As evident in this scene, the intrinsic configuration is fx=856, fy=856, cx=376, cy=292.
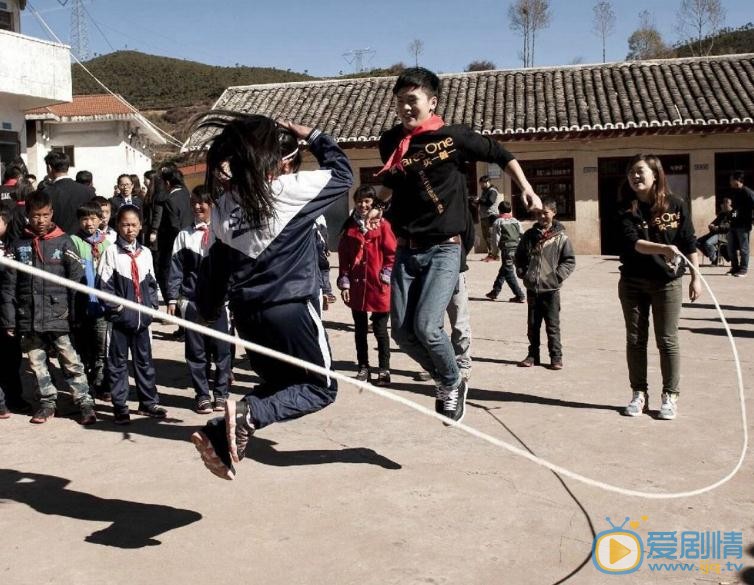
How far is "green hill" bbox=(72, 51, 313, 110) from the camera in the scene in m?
76.9

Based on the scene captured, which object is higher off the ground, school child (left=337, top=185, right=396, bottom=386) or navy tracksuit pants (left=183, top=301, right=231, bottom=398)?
school child (left=337, top=185, right=396, bottom=386)

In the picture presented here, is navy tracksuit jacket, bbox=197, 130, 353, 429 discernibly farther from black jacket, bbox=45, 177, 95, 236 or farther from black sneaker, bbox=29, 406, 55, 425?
black jacket, bbox=45, 177, 95, 236

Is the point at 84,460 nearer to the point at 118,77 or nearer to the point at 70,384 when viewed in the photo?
the point at 70,384

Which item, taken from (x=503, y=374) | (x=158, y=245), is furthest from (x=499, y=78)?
(x=503, y=374)

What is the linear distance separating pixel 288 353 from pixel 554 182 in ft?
65.4

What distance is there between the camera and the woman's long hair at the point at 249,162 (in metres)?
3.95

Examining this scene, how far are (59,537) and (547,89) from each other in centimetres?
2282

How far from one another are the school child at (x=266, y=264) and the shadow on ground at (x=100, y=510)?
1.70ft

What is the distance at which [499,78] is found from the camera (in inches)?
1037

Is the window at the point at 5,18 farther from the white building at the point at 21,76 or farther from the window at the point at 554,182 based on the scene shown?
the window at the point at 554,182

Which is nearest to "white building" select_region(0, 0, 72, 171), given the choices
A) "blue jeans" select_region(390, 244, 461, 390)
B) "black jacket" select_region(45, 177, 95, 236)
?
"black jacket" select_region(45, 177, 95, 236)

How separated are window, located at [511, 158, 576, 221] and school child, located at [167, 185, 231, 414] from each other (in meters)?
16.9

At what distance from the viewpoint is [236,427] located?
3.88 meters

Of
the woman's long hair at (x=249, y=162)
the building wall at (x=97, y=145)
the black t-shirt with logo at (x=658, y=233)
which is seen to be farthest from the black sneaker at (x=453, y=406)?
the building wall at (x=97, y=145)
